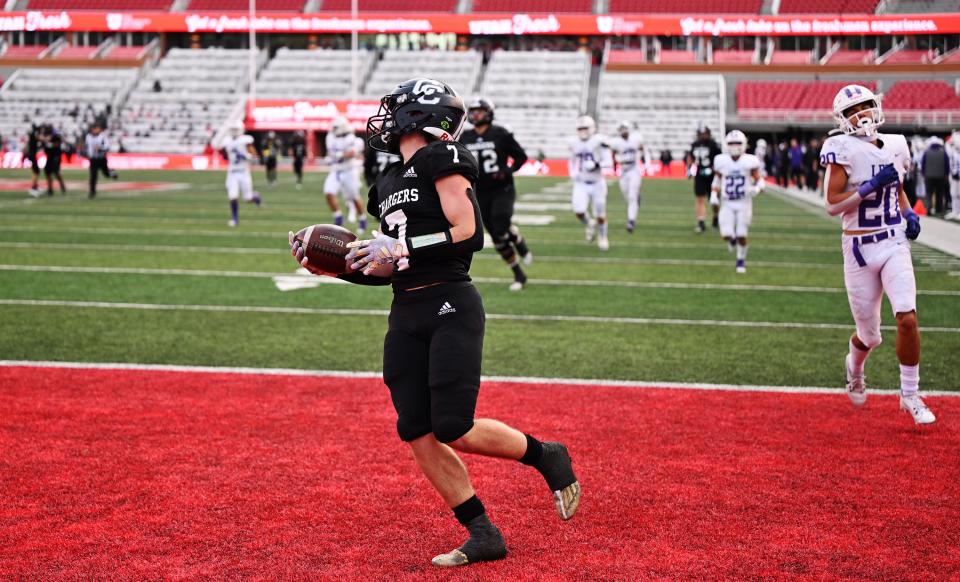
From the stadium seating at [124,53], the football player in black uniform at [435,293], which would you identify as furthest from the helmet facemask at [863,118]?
the stadium seating at [124,53]

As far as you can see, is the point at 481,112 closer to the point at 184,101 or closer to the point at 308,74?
the point at 184,101

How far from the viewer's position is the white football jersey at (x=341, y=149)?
66.6 ft

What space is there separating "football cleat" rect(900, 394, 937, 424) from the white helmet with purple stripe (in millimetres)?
1591

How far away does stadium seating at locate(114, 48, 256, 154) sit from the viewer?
188 feet

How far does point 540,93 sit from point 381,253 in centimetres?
5835

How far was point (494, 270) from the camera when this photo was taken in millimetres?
14703

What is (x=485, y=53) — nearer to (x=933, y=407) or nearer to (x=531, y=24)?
(x=531, y=24)

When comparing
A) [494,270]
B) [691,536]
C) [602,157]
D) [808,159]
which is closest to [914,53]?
[808,159]

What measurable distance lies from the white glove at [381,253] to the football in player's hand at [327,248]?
Result: 0.17 meters

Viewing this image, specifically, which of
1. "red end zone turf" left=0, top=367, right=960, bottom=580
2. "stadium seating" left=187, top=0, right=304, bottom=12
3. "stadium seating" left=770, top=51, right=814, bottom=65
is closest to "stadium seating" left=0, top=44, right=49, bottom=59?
"stadium seating" left=187, top=0, right=304, bottom=12

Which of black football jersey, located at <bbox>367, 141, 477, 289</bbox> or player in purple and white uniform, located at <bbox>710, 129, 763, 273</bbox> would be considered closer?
black football jersey, located at <bbox>367, 141, 477, 289</bbox>

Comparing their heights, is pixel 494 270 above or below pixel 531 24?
below

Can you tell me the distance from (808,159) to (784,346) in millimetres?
31644

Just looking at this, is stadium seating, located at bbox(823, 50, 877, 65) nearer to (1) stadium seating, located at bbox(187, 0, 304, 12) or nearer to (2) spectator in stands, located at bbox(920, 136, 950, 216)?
(1) stadium seating, located at bbox(187, 0, 304, 12)
